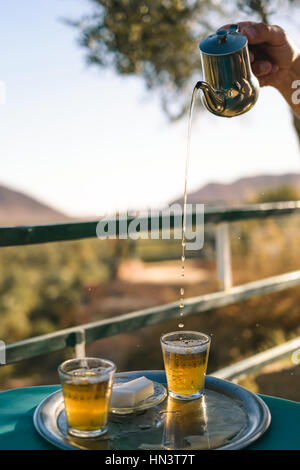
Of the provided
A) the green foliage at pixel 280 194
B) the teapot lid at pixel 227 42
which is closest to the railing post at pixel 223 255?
the teapot lid at pixel 227 42

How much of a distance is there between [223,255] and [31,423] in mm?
1889

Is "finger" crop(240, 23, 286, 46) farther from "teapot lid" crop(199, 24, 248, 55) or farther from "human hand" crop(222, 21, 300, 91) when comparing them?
"teapot lid" crop(199, 24, 248, 55)

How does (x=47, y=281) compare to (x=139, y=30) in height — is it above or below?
below

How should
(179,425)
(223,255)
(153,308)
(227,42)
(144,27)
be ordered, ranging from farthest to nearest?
(144,27), (223,255), (153,308), (227,42), (179,425)

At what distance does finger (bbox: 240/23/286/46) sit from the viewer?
4.62ft

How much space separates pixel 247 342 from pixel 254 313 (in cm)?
39

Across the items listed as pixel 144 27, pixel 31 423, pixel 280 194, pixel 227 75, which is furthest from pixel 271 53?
pixel 280 194

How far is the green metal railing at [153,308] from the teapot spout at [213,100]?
615 millimetres

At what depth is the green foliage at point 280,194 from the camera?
1137 cm

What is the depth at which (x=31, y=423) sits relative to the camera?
847mm

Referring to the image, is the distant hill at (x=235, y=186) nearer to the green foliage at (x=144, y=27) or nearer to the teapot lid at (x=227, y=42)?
the green foliage at (x=144, y=27)

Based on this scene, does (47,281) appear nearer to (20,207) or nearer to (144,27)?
(20,207)

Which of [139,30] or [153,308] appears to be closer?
[153,308]

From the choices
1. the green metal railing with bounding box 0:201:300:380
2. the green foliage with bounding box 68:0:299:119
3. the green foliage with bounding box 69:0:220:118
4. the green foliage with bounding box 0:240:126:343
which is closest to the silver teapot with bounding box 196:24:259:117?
the green metal railing with bounding box 0:201:300:380
